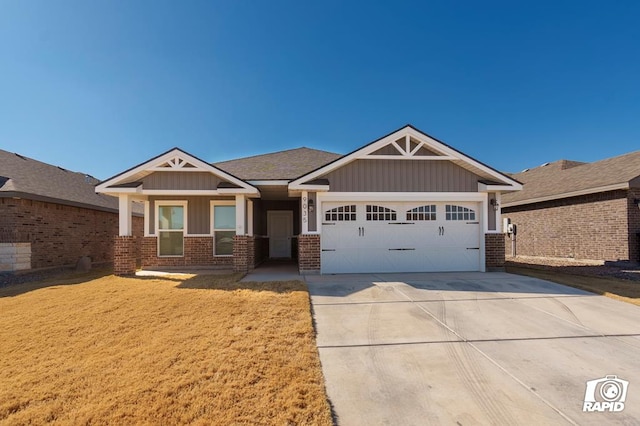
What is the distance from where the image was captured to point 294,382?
3.30m

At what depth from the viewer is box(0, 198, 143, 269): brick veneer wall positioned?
1048 cm

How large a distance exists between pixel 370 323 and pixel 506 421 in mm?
2612

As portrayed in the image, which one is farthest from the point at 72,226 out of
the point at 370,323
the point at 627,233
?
the point at 627,233

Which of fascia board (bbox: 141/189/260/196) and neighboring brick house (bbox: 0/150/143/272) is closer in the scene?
fascia board (bbox: 141/189/260/196)

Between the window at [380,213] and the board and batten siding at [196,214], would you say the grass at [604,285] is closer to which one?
the window at [380,213]

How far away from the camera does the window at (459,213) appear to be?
10281 millimetres

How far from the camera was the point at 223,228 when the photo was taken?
37.5 feet

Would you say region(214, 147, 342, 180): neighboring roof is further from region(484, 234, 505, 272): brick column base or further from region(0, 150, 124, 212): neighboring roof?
region(484, 234, 505, 272): brick column base

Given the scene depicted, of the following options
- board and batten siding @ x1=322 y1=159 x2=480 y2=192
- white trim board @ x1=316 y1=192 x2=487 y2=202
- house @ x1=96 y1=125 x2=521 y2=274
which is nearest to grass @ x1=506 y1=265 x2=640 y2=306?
house @ x1=96 y1=125 x2=521 y2=274

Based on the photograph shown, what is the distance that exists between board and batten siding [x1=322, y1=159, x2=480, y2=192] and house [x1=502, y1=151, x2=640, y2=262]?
6526 millimetres

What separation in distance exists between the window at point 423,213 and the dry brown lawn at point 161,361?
503 cm

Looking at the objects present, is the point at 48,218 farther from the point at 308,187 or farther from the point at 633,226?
the point at 633,226

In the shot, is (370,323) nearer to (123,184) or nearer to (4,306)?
(4,306)

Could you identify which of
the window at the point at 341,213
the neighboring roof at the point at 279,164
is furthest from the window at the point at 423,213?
the neighboring roof at the point at 279,164
